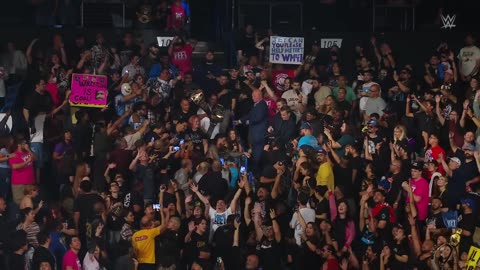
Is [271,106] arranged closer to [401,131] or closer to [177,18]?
[401,131]

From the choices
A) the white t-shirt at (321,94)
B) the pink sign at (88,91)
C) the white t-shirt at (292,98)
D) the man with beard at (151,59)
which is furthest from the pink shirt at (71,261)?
the man with beard at (151,59)

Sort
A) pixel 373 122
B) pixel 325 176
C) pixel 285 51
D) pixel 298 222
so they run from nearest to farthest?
pixel 298 222, pixel 325 176, pixel 373 122, pixel 285 51

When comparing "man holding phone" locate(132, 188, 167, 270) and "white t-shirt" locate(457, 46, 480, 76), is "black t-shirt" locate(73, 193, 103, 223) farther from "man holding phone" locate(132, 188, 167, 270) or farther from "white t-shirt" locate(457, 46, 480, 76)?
"white t-shirt" locate(457, 46, 480, 76)

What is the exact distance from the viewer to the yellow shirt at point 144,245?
22.4 metres

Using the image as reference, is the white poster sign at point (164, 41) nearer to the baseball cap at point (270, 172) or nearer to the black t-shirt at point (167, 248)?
the baseball cap at point (270, 172)

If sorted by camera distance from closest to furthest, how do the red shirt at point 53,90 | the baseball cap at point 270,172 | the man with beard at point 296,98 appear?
the baseball cap at point 270,172, the man with beard at point 296,98, the red shirt at point 53,90

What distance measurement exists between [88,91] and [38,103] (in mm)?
1274

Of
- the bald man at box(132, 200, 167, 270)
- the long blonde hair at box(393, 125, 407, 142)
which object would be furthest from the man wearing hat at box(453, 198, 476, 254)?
the bald man at box(132, 200, 167, 270)

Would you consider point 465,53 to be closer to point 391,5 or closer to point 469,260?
point 391,5

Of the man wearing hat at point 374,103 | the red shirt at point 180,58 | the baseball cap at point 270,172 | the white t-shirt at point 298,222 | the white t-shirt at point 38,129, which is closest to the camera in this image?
the white t-shirt at point 298,222

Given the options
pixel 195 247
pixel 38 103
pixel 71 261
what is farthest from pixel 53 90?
pixel 71 261

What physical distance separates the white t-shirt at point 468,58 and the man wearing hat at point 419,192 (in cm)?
527

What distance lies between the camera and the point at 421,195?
77.9ft

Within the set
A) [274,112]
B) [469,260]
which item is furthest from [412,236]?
[274,112]
